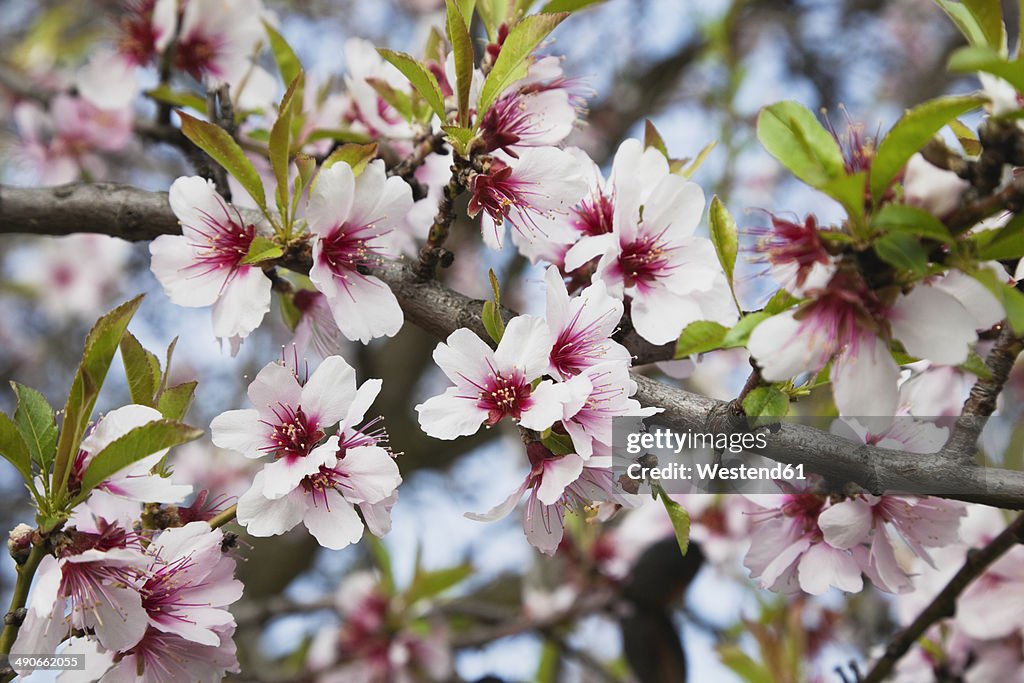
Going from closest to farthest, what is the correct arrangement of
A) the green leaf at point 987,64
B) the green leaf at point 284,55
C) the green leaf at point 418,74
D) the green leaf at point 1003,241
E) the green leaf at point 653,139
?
the green leaf at point 987,64 < the green leaf at point 1003,241 < the green leaf at point 418,74 < the green leaf at point 653,139 < the green leaf at point 284,55

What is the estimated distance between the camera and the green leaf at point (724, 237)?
1.06 m

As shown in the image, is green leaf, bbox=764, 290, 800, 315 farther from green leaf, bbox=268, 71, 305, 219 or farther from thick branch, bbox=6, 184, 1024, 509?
green leaf, bbox=268, 71, 305, 219

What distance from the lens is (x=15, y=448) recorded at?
3.29 ft

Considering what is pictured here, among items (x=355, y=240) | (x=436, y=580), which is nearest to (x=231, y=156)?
(x=355, y=240)

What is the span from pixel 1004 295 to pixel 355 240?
76 cm

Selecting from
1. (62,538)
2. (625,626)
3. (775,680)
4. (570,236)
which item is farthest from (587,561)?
(62,538)

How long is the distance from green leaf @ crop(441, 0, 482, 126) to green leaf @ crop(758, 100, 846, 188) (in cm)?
37

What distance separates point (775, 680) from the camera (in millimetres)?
1880

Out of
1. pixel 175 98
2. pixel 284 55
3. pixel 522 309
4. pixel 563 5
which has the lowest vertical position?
pixel 522 309

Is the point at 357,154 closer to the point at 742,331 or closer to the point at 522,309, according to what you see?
the point at 742,331

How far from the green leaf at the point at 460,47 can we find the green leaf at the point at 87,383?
46cm

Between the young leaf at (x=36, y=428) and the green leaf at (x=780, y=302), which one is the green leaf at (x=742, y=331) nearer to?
the green leaf at (x=780, y=302)

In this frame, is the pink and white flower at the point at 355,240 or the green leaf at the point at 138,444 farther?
the pink and white flower at the point at 355,240

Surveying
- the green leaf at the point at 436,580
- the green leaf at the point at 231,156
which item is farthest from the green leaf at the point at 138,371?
the green leaf at the point at 436,580
